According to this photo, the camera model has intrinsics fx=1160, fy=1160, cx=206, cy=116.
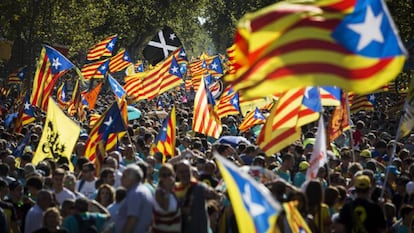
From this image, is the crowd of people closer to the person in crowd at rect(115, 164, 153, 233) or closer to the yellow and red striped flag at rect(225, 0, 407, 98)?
the person in crowd at rect(115, 164, 153, 233)

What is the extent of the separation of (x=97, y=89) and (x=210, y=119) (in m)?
7.88

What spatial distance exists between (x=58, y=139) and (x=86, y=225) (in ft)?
16.3

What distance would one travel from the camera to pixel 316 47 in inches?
372

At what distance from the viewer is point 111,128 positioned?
50.4 feet

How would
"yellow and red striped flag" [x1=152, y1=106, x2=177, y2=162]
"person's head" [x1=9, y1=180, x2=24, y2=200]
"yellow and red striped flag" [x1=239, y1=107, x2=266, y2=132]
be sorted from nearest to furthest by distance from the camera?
"person's head" [x1=9, y1=180, x2=24, y2=200] < "yellow and red striped flag" [x1=152, y1=106, x2=177, y2=162] < "yellow and red striped flag" [x1=239, y1=107, x2=266, y2=132]

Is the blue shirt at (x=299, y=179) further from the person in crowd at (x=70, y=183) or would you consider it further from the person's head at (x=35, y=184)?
the person's head at (x=35, y=184)

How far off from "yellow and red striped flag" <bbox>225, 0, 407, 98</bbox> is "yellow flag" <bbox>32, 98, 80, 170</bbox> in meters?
5.84

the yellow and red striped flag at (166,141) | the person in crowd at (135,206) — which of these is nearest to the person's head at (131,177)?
the person in crowd at (135,206)

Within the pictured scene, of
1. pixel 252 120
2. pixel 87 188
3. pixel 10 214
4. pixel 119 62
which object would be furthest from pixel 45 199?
pixel 119 62

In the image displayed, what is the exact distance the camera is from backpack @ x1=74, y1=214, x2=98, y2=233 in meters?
10.3

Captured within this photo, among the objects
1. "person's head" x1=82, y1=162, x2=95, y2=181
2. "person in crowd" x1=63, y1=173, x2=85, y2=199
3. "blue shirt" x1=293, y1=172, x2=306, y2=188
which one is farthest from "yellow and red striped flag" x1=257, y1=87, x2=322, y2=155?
"person in crowd" x1=63, y1=173, x2=85, y2=199

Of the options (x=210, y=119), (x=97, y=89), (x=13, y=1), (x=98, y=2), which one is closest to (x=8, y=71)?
(x=98, y=2)

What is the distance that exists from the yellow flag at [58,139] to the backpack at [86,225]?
4.64 meters

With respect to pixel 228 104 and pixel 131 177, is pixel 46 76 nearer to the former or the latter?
pixel 228 104
